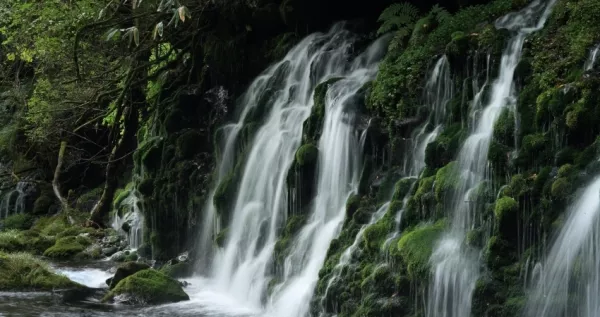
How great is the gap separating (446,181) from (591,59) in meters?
1.98

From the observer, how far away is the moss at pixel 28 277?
12.7 m

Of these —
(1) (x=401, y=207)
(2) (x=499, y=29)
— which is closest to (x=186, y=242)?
(1) (x=401, y=207)

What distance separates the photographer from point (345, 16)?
15.6 meters

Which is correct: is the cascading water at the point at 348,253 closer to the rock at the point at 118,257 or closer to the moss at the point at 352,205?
the moss at the point at 352,205

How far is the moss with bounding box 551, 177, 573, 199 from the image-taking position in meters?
7.22

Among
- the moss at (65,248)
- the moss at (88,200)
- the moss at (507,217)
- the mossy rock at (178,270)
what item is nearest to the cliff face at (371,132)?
the moss at (507,217)

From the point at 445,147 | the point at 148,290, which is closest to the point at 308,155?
the point at 445,147

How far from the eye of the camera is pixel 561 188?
725 cm

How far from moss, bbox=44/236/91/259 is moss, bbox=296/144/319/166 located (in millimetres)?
7966

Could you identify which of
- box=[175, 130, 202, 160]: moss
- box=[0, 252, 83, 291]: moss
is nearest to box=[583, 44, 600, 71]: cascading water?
box=[0, 252, 83, 291]: moss

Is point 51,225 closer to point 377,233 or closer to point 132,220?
point 132,220

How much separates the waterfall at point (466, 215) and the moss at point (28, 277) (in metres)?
7.05

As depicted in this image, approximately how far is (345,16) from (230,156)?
12.4 ft

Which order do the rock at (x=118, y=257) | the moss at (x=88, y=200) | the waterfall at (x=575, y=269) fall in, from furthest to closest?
1. the moss at (x=88, y=200)
2. the rock at (x=118, y=257)
3. the waterfall at (x=575, y=269)
